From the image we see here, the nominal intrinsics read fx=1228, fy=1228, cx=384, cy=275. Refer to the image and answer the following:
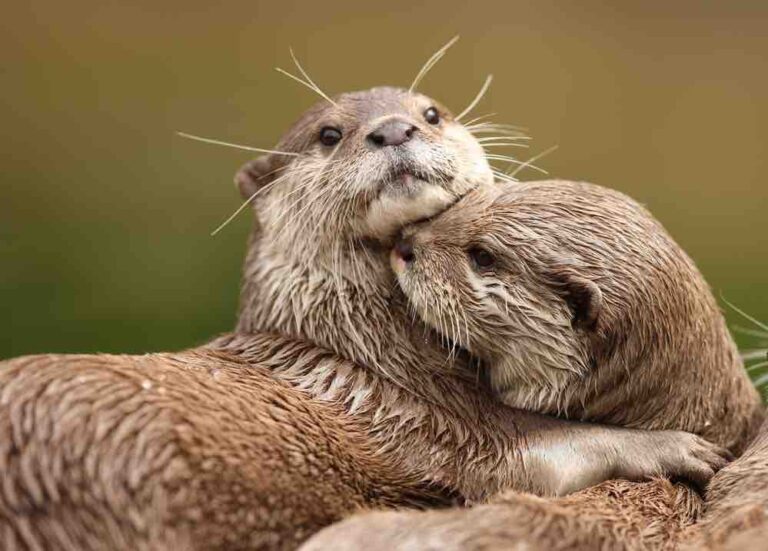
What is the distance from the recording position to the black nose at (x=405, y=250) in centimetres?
300

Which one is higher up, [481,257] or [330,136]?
[330,136]

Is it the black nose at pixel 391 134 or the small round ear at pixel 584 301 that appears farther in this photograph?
the black nose at pixel 391 134

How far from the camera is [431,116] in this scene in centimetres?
334

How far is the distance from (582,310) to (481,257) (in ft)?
0.96

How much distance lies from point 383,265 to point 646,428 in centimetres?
76

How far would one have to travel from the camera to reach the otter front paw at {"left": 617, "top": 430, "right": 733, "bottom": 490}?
2785mm

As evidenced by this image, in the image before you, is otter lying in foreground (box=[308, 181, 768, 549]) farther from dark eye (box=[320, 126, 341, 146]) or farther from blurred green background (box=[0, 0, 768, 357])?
blurred green background (box=[0, 0, 768, 357])

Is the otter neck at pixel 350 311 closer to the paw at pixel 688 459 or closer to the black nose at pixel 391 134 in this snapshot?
the black nose at pixel 391 134

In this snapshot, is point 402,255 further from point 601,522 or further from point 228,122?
point 228,122

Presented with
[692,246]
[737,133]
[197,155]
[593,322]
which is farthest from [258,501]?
[737,133]

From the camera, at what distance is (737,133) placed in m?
6.48

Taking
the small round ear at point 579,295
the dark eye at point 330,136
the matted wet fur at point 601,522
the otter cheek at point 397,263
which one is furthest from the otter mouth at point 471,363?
the dark eye at point 330,136

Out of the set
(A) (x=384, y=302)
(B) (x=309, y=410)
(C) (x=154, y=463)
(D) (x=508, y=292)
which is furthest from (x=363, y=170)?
(C) (x=154, y=463)

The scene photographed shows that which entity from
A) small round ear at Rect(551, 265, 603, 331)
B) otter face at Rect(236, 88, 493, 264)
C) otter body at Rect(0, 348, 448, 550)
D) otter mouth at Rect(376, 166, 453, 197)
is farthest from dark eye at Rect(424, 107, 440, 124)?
otter body at Rect(0, 348, 448, 550)
